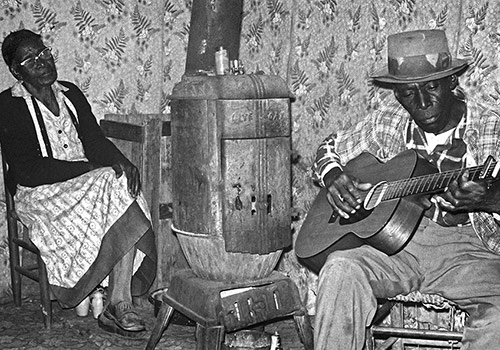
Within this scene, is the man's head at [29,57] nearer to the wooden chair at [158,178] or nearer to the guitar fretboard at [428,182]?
the wooden chair at [158,178]

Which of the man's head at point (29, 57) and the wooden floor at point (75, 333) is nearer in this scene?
the wooden floor at point (75, 333)

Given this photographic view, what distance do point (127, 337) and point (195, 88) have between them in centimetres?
156

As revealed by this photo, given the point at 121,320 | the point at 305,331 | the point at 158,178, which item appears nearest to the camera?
the point at 305,331

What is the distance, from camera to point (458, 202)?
328 cm

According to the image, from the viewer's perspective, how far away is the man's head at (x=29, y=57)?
188 inches

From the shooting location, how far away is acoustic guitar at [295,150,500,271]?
3.48m

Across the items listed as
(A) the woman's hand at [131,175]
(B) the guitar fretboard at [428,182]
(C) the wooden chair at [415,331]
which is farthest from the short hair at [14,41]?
(C) the wooden chair at [415,331]

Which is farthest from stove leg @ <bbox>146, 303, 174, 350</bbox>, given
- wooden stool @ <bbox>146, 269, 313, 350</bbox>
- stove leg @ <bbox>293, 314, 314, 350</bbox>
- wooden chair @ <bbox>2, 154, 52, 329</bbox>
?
wooden chair @ <bbox>2, 154, 52, 329</bbox>

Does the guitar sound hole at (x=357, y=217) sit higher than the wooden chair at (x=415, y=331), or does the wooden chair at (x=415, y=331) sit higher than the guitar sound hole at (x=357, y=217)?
the guitar sound hole at (x=357, y=217)

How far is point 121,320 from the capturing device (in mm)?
4664

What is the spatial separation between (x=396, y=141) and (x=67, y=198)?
1925 mm

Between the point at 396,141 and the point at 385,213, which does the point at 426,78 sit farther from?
the point at 385,213

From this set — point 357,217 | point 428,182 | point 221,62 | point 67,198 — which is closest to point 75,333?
point 67,198

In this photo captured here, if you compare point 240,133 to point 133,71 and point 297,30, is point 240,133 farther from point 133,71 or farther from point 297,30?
point 133,71
